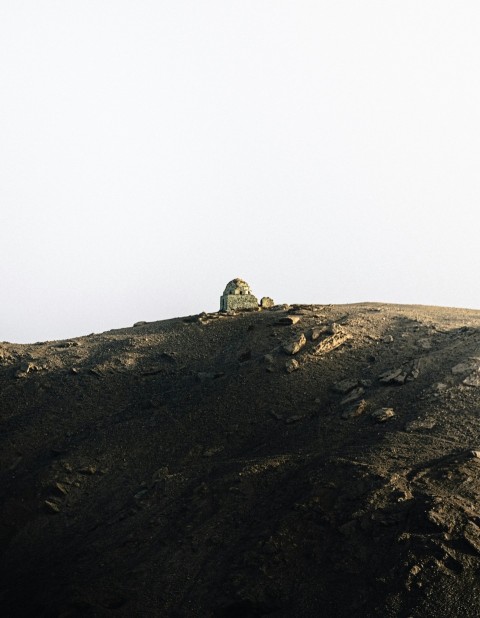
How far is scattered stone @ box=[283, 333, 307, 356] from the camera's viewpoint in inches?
958

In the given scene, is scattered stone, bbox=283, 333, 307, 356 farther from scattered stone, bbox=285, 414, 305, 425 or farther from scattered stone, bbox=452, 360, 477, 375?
scattered stone, bbox=452, 360, 477, 375

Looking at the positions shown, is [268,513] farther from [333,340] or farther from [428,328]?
[428,328]

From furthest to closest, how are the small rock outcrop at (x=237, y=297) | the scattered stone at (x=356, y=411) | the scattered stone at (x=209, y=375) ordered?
the small rock outcrop at (x=237, y=297) < the scattered stone at (x=209, y=375) < the scattered stone at (x=356, y=411)

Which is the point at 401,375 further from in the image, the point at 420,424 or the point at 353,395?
the point at 420,424

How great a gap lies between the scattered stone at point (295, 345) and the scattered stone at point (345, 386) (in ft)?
8.33

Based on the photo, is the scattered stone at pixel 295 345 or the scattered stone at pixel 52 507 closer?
the scattered stone at pixel 52 507

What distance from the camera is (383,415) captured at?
19.6 metres

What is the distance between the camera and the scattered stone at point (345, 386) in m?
21.7

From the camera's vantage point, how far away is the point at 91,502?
65.5 feet

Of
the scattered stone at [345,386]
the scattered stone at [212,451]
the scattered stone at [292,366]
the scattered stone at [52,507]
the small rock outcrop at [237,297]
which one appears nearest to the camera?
the scattered stone at [52,507]

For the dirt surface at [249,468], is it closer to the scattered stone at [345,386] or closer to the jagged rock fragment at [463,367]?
the jagged rock fragment at [463,367]

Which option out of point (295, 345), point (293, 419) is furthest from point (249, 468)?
point (295, 345)

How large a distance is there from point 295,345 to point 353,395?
3.73 metres

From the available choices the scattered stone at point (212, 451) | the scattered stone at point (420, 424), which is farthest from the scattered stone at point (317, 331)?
the scattered stone at point (420, 424)
